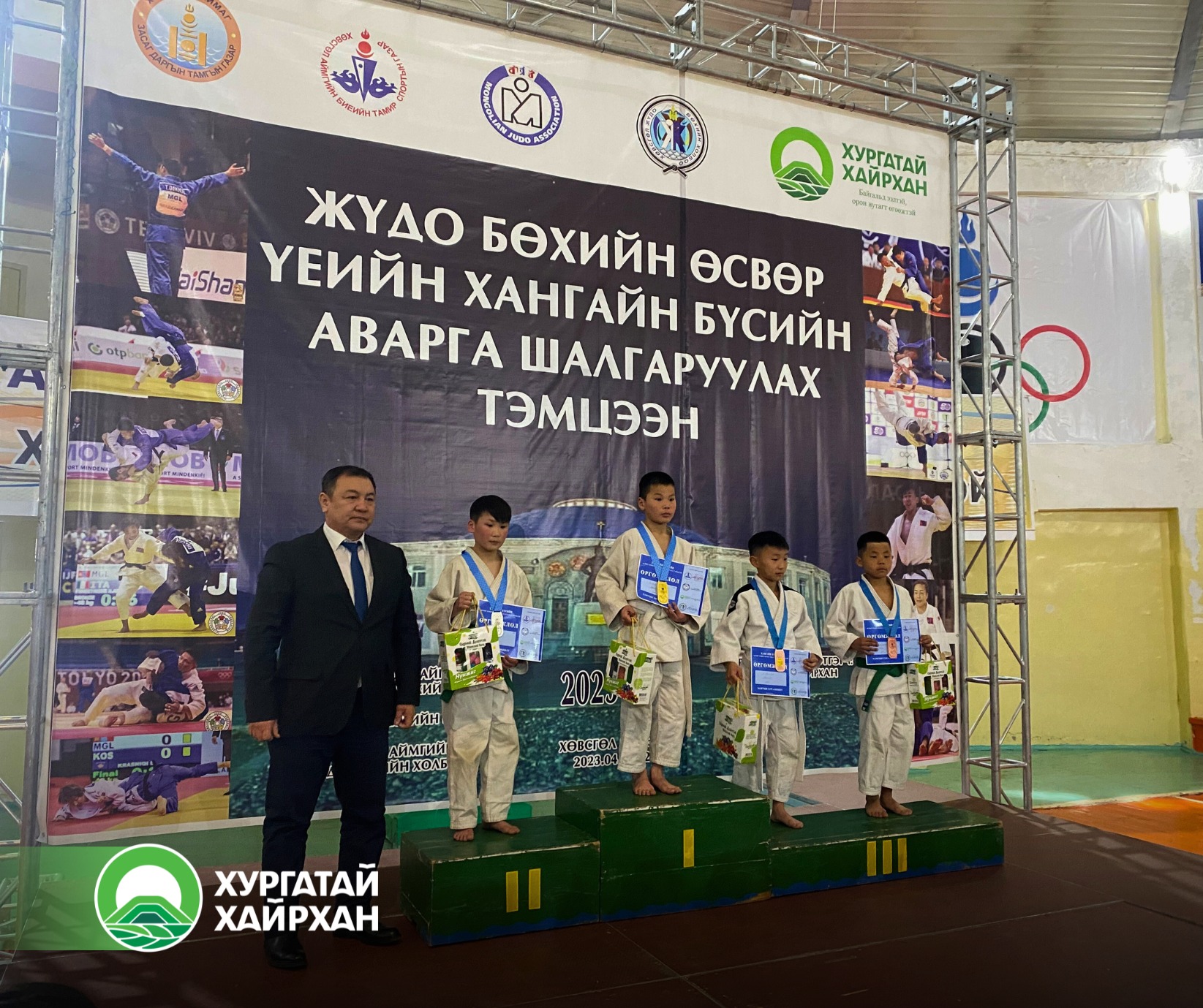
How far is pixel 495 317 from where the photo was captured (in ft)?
15.1

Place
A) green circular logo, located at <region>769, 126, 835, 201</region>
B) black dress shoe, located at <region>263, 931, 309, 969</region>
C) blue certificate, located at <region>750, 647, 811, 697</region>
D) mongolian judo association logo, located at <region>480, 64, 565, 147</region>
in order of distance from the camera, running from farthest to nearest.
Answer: green circular logo, located at <region>769, 126, 835, 201</region>
mongolian judo association logo, located at <region>480, 64, 565, 147</region>
blue certificate, located at <region>750, 647, 811, 697</region>
black dress shoe, located at <region>263, 931, 309, 969</region>

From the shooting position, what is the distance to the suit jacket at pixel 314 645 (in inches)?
112

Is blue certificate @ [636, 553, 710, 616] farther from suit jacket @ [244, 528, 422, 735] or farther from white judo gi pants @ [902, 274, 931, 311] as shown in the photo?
white judo gi pants @ [902, 274, 931, 311]

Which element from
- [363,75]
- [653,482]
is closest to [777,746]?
[653,482]

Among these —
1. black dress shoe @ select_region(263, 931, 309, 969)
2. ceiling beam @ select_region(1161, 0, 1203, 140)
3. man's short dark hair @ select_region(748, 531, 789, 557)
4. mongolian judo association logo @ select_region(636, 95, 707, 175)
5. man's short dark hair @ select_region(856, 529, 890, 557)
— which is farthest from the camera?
ceiling beam @ select_region(1161, 0, 1203, 140)

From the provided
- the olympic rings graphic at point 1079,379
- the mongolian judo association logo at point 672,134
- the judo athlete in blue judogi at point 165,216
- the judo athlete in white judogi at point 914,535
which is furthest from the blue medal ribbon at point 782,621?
the olympic rings graphic at point 1079,379

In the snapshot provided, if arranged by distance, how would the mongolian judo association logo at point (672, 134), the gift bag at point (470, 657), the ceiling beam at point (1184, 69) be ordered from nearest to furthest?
the gift bag at point (470, 657)
the mongolian judo association logo at point (672, 134)
the ceiling beam at point (1184, 69)

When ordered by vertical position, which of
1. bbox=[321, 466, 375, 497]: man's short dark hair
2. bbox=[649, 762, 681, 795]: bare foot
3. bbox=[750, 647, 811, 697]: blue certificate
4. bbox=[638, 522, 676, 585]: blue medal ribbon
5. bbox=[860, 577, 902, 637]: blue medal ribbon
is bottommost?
bbox=[649, 762, 681, 795]: bare foot

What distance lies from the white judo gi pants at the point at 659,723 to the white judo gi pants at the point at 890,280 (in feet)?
9.77

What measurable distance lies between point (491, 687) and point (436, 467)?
1.36 meters

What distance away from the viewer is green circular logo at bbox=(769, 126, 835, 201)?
17.6ft

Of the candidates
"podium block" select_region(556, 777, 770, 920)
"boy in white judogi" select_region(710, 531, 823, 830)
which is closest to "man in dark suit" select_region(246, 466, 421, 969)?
"podium block" select_region(556, 777, 770, 920)

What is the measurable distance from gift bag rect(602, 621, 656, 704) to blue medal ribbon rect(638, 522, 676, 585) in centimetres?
23

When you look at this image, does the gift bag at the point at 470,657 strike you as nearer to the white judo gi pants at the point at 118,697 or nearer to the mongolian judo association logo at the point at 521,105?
the white judo gi pants at the point at 118,697
